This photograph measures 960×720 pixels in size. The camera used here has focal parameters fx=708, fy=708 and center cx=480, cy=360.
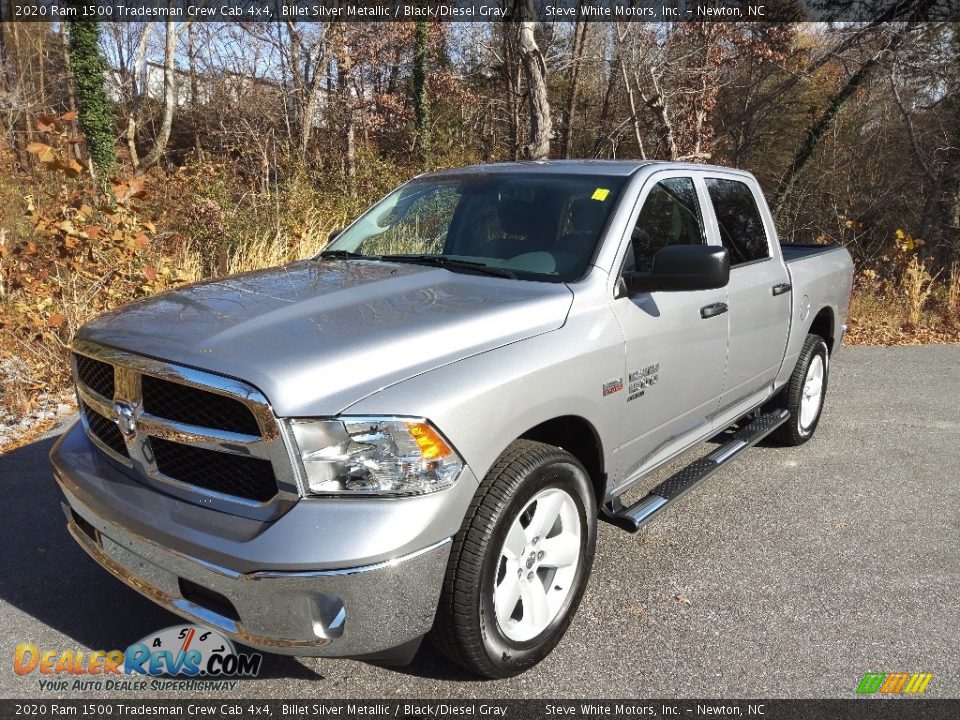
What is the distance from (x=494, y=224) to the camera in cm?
356

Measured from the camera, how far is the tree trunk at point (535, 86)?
12.3 m

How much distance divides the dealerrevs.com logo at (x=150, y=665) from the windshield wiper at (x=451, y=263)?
5.97 feet

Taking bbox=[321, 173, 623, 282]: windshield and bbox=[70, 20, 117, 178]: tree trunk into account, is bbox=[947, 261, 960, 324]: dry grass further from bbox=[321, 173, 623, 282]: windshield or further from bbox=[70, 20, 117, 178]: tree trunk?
bbox=[70, 20, 117, 178]: tree trunk

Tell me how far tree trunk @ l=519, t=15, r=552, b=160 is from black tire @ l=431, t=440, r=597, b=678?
34.0 ft

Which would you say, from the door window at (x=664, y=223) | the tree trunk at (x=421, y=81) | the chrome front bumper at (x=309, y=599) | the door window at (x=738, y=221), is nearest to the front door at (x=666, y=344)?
the door window at (x=664, y=223)

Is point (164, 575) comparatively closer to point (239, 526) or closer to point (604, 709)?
point (239, 526)

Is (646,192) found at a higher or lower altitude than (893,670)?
higher

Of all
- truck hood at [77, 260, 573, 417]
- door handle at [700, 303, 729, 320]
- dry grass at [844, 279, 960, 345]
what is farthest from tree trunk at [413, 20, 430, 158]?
truck hood at [77, 260, 573, 417]

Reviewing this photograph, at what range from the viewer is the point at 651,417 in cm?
322

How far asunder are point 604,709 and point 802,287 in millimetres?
3338

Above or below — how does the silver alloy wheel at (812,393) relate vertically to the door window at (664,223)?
below

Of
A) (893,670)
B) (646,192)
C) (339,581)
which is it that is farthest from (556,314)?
(893,670)

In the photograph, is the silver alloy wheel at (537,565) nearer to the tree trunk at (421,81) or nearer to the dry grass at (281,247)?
the dry grass at (281,247)

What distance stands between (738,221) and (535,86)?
9119mm
